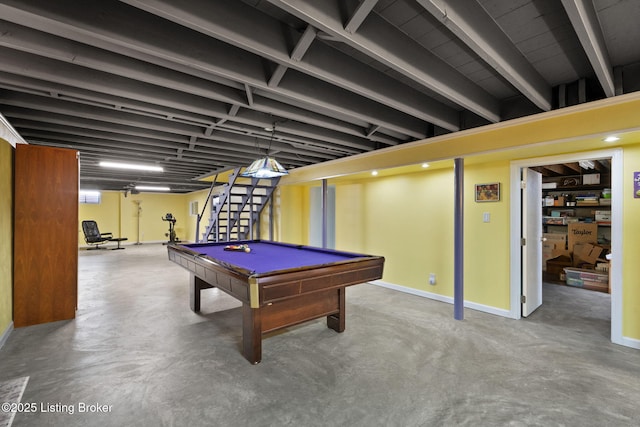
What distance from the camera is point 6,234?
2973 mm

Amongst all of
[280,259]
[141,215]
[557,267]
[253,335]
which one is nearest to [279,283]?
[253,335]

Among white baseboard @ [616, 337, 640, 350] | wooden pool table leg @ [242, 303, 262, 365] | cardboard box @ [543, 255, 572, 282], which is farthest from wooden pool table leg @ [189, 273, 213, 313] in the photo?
cardboard box @ [543, 255, 572, 282]

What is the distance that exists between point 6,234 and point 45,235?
380mm

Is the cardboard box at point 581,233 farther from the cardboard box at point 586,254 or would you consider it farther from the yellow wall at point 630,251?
the yellow wall at point 630,251

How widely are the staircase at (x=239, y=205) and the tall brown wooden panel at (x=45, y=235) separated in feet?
9.86

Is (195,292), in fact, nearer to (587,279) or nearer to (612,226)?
(612,226)

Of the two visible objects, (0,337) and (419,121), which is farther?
(419,121)

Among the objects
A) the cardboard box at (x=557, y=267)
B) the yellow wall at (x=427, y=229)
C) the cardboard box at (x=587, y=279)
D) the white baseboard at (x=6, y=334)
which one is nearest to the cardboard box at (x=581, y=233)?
the cardboard box at (x=557, y=267)

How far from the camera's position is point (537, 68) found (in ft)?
7.94

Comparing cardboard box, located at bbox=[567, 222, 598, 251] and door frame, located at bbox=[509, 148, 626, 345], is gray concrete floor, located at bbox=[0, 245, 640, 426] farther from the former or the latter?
cardboard box, located at bbox=[567, 222, 598, 251]

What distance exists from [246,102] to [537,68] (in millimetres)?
2553

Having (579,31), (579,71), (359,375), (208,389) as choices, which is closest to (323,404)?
(359,375)

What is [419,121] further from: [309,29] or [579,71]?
[309,29]

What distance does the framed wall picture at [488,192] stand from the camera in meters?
3.74
